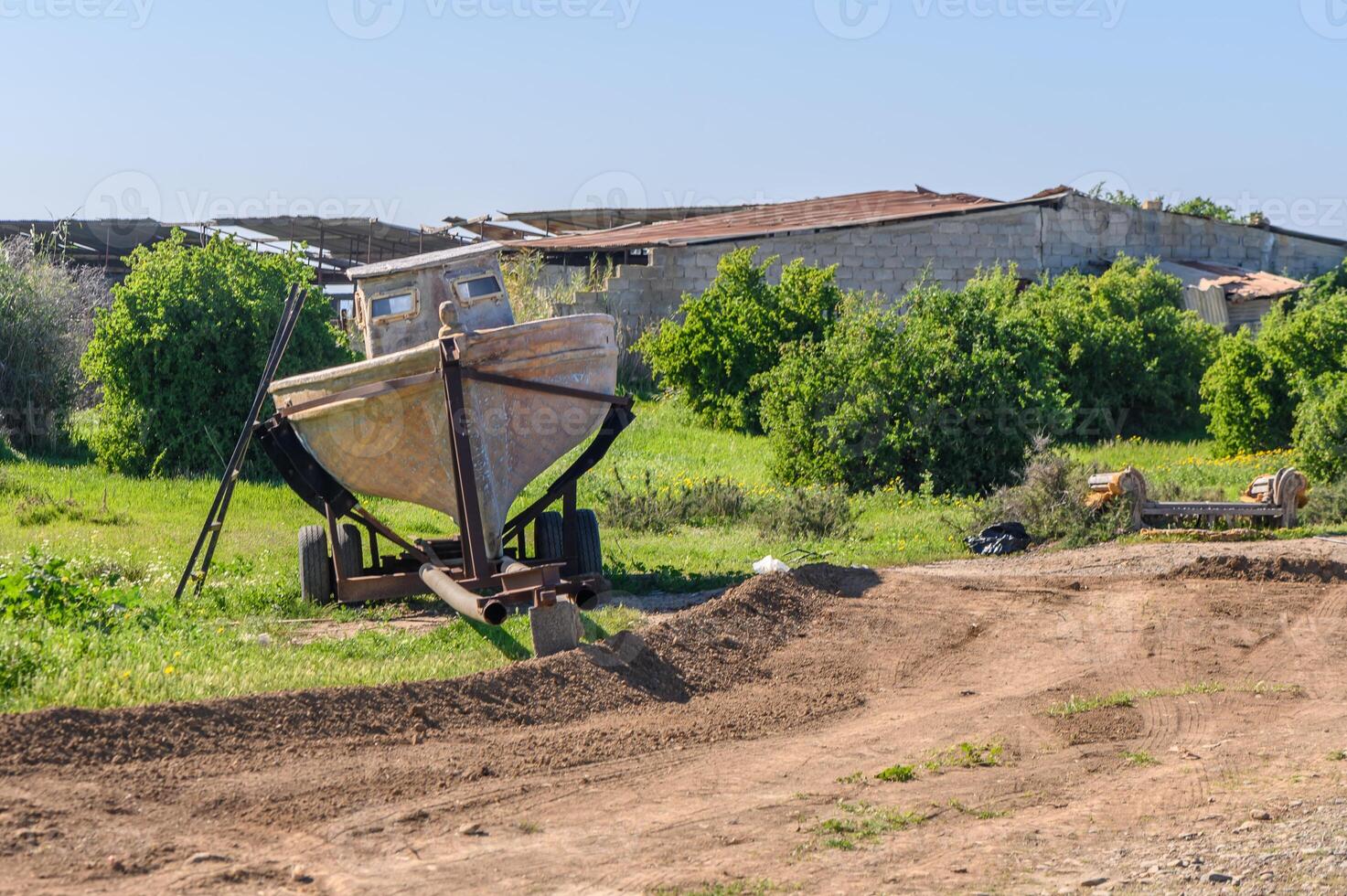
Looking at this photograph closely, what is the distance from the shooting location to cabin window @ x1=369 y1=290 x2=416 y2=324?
11.7m

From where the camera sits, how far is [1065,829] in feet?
20.1

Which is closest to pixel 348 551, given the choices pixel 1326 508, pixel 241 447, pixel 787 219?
pixel 241 447

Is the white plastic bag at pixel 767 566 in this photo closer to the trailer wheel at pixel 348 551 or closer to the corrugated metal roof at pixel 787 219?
the trailer wheel at pixel 348 551

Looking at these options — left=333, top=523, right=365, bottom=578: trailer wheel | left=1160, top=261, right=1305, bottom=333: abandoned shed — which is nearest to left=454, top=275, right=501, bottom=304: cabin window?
left=333, top=523, right=365, bottom=578: trailer wheel

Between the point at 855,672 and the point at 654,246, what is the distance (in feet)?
67.9

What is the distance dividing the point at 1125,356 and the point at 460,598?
1878 cm

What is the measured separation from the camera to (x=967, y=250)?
3136 centimetres

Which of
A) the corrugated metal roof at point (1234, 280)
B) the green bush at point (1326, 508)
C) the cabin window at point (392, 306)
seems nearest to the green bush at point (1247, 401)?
the green bush at point (1326, 508)

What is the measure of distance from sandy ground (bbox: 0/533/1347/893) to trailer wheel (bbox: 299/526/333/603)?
318 centimetres

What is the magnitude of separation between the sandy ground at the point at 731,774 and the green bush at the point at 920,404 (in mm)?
7466

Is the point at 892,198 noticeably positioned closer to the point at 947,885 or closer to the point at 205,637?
the point at 205,637

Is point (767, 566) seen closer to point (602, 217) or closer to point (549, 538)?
point (549, 538)

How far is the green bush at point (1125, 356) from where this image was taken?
25.3 meters

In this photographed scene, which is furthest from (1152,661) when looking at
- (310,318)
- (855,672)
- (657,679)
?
(310,318)
